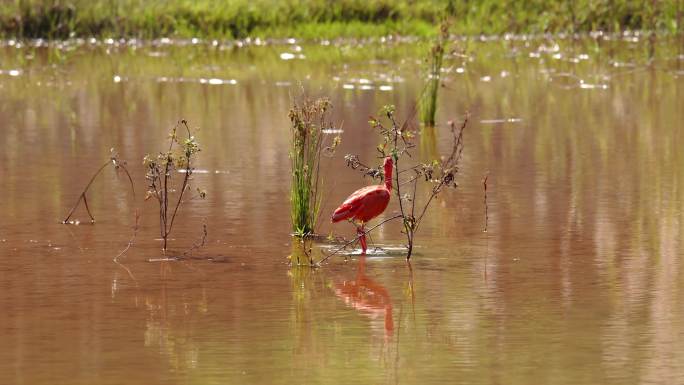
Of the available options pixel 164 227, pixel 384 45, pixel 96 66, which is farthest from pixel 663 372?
pixel 384 45

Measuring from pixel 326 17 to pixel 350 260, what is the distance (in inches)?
754

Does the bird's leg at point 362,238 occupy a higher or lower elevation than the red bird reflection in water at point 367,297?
higher

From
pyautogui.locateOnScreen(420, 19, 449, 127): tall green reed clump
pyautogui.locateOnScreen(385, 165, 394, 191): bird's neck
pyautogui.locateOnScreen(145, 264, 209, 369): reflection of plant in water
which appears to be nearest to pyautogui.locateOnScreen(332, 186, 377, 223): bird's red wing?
pyautogui.locateOnScreen(385, 165, 394, 191): bird's neck

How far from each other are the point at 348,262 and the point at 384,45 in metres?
17.2

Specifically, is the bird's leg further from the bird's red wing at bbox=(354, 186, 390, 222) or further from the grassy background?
the grassy background

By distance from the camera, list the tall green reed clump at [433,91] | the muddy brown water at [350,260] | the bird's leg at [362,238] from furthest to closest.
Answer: the tall green reed clump at [433,91]
the bird's leg at [362,238]
the muddy brown water at [350,260]

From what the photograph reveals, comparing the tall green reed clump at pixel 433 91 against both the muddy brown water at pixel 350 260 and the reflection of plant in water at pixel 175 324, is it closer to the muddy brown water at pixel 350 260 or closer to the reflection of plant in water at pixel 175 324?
the muddy brown water at pixel 350 260

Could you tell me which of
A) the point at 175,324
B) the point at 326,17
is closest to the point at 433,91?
the point at 175,324

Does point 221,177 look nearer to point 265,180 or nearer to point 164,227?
point 265,180

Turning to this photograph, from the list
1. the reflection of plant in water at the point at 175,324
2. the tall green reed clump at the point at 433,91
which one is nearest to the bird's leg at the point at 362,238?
the reflection of plant in water at the point at 175,324

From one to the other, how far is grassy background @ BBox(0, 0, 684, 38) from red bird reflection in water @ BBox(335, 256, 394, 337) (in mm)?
17835

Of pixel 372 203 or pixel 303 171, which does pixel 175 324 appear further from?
pixel 303 171

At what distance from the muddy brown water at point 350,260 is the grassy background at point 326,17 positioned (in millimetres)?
8025

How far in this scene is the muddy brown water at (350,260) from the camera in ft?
21.8
